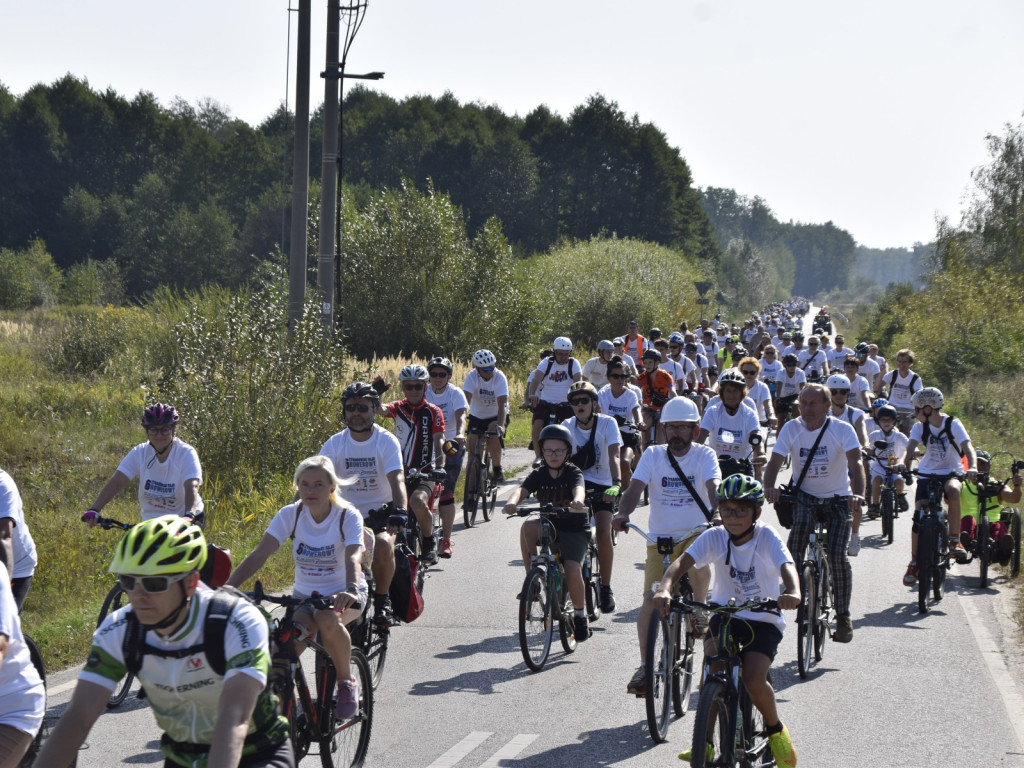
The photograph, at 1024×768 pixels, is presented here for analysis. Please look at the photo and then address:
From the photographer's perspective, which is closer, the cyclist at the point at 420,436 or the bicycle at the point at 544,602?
the bicycle at the point at 544,602

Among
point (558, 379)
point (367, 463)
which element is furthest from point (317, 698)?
point (558, 379)

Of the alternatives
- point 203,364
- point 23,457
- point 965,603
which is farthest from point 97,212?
point 965,603

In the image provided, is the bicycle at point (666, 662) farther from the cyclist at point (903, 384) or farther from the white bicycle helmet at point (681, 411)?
the cyclist at point (903, 384)

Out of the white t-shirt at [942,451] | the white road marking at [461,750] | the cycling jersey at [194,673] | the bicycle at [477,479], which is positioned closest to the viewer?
the cycling jersey at [194,673]

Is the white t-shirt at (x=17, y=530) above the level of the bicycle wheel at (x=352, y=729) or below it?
above

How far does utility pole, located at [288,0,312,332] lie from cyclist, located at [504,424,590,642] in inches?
288

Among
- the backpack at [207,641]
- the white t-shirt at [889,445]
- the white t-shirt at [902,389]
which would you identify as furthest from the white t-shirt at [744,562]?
the white t-shirt at [902,389]

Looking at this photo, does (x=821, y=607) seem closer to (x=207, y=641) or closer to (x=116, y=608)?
(x=116, y=608)

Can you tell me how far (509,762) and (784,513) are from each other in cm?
387

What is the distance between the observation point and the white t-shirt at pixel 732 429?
11711mm

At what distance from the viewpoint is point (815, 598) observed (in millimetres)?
9320

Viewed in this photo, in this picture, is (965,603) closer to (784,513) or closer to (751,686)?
(784,513)

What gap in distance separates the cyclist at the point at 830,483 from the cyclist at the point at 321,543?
13.2ft

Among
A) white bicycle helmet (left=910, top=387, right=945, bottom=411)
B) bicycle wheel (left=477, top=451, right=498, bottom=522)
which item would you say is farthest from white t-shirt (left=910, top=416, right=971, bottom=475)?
bicycle wheel (left=477, top=451, right=498, bottom=522)
